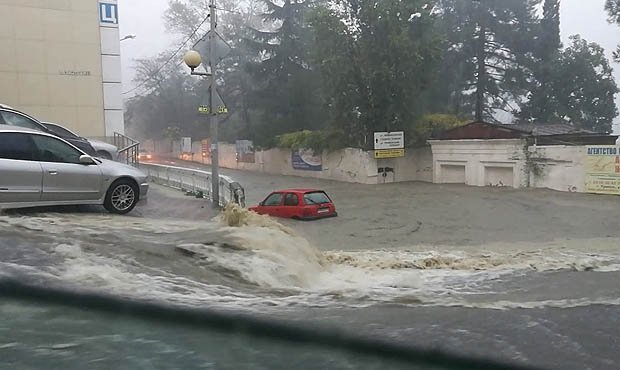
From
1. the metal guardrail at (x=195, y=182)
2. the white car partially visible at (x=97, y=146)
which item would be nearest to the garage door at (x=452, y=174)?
the metal guardrail at (x=195, y=182)

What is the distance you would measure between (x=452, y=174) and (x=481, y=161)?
2554 millimetres

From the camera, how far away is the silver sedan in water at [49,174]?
10.3 meters

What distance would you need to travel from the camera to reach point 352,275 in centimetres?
1068

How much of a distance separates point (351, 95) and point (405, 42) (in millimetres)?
4152

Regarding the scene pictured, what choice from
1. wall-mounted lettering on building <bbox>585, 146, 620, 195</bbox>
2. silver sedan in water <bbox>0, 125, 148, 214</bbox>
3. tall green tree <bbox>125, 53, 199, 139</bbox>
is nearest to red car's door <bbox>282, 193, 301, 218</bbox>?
silver sedan in water <bbox>0, 125, 148, 214</bbox>

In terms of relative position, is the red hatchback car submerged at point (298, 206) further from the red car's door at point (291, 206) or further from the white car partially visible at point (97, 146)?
the white car partially visible at point (97, 146)

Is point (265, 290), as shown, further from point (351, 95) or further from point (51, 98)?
point (351, 95)

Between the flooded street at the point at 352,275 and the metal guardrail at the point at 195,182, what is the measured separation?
0.77 m

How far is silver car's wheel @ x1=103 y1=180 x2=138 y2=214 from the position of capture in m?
11.7

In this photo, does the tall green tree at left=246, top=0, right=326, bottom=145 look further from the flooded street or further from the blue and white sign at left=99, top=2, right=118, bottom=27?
the flooded street

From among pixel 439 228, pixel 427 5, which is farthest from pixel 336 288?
pixel 427 5

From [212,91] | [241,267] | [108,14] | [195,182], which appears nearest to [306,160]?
[108,14]

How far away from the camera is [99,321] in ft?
16.4

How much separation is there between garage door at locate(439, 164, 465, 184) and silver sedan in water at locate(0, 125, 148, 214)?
81.4 feet
